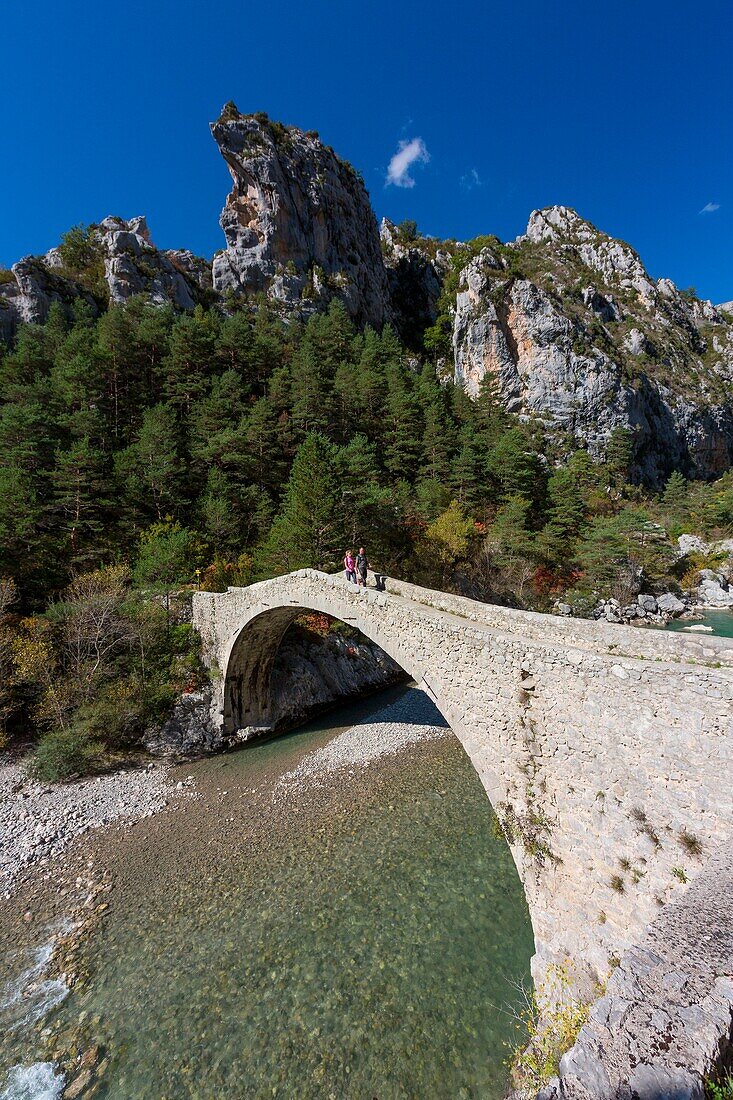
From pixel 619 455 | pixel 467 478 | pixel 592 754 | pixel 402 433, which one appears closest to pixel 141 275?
pixel 402 433

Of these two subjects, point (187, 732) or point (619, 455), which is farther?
point (619, 455)

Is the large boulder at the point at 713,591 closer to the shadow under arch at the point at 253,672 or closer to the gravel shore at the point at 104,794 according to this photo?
the gravel shore at the point at 104,794

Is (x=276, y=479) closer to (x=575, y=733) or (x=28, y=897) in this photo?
(x=28, y=897)

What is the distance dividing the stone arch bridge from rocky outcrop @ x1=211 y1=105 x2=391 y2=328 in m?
56.9

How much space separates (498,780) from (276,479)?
23.6 metres

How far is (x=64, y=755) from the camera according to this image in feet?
40.3

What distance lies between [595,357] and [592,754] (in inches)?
2550

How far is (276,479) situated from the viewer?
88.8 feet

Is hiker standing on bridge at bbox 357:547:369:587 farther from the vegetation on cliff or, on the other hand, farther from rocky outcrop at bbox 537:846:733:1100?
the vegetation on cliff

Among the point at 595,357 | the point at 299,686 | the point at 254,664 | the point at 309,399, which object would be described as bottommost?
the point at 299,686

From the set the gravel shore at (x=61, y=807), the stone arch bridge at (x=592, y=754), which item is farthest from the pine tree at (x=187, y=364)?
the stone arch bridge at (x=592, y=754)

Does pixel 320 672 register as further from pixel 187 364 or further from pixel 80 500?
pixel 187 364

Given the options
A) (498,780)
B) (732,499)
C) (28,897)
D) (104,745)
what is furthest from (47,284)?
(732,499)

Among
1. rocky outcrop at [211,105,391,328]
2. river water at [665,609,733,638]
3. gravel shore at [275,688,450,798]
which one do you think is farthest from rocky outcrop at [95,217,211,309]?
river water at [665,609,733,638]
